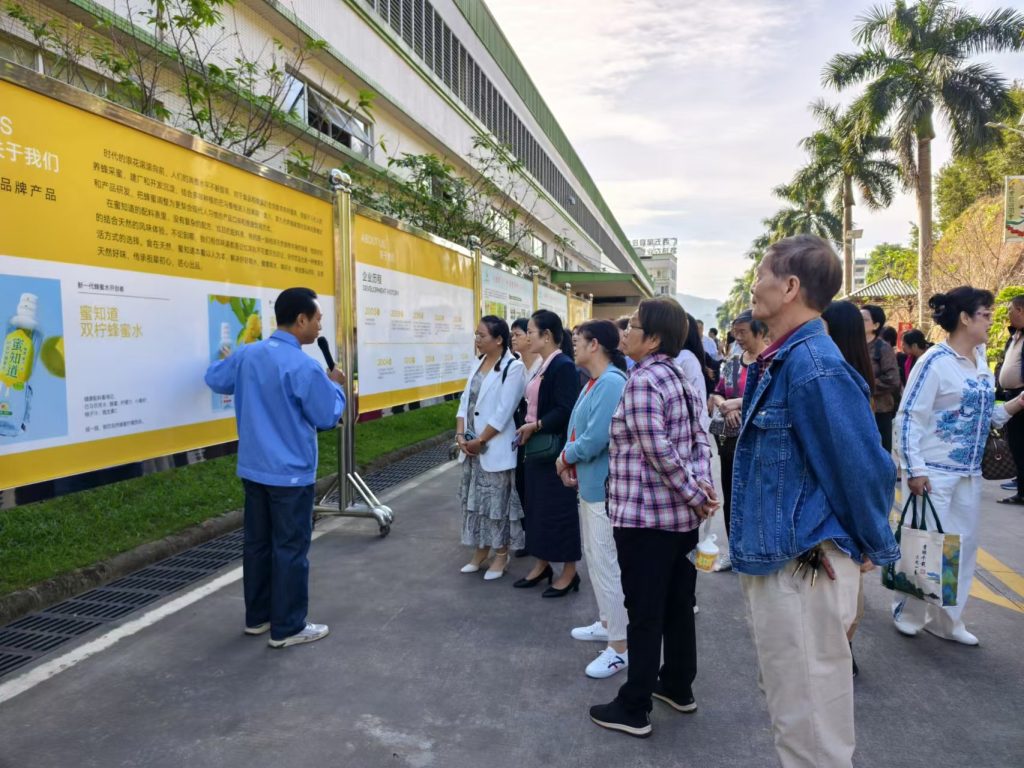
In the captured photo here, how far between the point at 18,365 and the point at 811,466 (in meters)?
3.09

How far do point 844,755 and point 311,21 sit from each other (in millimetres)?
13298

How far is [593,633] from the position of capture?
3.77 m

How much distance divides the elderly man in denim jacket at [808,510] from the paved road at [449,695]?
859 millimetres

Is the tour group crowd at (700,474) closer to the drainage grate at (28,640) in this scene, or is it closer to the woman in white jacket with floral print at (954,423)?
the woman in white jacket with floral print at (954,423)

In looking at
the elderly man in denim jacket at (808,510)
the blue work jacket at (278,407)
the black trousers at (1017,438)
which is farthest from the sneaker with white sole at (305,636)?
the black trousers at (1017,438)

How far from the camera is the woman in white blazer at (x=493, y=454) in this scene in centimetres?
468

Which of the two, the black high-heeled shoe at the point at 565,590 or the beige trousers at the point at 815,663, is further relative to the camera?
the black high-heeled shoe at the point at 565,590

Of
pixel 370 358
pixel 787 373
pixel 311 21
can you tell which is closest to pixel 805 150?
pixel 311 21

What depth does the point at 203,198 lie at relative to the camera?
13.0 feet

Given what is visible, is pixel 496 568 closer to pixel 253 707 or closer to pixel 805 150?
pixel 253 707

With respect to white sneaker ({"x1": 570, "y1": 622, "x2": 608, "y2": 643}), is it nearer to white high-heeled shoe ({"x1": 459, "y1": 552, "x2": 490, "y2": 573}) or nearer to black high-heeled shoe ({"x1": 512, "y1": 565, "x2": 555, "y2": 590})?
black high-heeled shoe ({"x1": 512, "y1": 565, "x2": 555, "y2": 590})

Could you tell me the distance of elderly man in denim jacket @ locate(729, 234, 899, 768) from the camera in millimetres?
1884

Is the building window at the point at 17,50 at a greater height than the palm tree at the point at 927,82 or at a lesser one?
lesser

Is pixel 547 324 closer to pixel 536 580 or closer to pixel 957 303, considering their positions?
pixel 536 580
